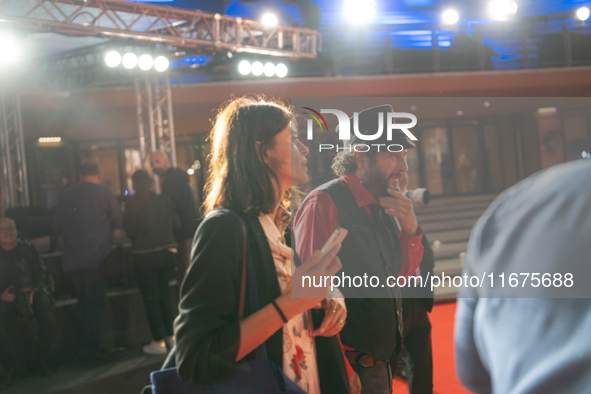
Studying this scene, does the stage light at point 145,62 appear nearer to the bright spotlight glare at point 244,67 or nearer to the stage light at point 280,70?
the bright spotlight glare at point 244,67

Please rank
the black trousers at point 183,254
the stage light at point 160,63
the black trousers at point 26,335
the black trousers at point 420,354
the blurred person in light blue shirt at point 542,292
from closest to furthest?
the blurred person in light blue shirt at point 542,292 < the black trousers at point 420,354 < the black trousers at point 26,335 < the black trousers at point 183,254 < the stage light at point 160,63

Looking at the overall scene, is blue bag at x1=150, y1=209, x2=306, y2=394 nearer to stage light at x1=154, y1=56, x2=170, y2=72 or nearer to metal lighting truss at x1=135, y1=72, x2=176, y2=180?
metal lighting truss at x1=135, y1=72, x2=176, y2=180

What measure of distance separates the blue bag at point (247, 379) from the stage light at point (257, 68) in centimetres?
694

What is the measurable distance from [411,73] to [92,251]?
6781 mm

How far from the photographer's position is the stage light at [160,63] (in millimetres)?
6343

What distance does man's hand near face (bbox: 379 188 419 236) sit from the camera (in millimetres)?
1394

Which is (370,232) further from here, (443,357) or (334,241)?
(443,357)

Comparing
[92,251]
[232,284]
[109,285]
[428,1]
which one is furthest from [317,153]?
[428,1]

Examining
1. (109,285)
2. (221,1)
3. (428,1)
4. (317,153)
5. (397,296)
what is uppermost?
(221,1)

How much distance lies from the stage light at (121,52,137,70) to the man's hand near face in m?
5.91

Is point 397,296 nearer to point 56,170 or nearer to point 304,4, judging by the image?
point 304,4

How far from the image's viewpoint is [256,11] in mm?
7773

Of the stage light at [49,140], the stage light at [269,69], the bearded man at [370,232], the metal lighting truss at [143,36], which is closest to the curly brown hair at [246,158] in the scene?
the bearded man at [370,232]

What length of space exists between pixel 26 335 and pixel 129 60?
447cm
